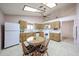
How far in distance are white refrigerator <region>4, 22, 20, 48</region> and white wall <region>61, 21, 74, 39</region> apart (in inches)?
36.6

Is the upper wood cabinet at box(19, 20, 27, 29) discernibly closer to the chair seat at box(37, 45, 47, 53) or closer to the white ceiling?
the white ceiling

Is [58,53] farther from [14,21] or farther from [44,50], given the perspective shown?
[14,21]

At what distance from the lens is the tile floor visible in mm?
1845

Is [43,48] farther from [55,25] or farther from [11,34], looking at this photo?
[11,34]

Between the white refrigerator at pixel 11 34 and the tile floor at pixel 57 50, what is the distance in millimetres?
110

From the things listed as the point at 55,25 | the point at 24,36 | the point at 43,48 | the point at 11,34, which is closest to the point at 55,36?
the point at 55,25

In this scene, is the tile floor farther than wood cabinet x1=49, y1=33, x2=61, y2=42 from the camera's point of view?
No

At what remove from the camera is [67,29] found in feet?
6.25

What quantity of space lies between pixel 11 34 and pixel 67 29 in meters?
1.16

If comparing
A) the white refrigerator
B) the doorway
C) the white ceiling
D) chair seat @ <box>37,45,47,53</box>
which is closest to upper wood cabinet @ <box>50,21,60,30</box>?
the doorway

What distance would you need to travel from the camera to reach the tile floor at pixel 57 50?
6.05ft

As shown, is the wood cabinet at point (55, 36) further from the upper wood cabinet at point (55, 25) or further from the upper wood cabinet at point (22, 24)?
the upper wood cabinet at point (22, 24)

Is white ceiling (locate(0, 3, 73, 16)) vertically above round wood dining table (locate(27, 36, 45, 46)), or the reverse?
white ceiling (locate(0, 3, 73, 16))

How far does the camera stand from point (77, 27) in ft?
6.19
